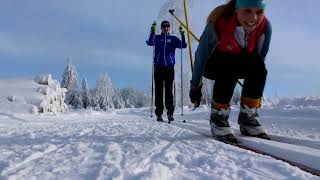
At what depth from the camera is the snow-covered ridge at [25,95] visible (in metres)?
22.6

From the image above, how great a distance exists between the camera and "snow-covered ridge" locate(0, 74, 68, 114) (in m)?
22.6

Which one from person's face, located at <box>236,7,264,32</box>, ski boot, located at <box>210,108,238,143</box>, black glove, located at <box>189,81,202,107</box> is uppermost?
person's face, located at <box>236,7,264,32</box>

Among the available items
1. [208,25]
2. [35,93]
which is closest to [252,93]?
[208,25]

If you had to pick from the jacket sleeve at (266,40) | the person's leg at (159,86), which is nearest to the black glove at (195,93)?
the jacket sleeve at (266,40)

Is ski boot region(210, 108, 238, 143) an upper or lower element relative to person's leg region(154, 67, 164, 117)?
lower

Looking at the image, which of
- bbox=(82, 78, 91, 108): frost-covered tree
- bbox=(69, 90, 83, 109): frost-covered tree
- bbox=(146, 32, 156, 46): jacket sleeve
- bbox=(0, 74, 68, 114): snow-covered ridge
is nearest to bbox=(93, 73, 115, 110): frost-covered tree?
bbox=(82, 78, 91, 108): frost-covered tree

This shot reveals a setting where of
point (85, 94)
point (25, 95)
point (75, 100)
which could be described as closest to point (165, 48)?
point (25, 95)

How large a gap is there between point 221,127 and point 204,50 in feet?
2.59

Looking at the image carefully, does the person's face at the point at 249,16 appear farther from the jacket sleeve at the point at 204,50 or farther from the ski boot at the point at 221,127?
the ski boot at the point at 221,127

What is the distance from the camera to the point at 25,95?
26.2 metres

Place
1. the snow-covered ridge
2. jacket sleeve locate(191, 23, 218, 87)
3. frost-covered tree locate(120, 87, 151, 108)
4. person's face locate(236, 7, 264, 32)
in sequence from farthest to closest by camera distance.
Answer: frost-covered tree locate(120, 87, 151, 108) < the snow-covered ridge < jacket sleeve locate(191, 23, 218, 87) < person's face locate(236, 7, 264, 32)

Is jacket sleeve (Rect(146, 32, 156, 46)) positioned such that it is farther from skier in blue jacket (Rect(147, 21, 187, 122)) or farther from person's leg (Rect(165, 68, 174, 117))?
person's leg (Rect(165, 68, 174, 117))

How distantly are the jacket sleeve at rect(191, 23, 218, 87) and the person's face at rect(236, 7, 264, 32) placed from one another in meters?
0.31

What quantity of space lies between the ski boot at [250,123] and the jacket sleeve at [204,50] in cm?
60
